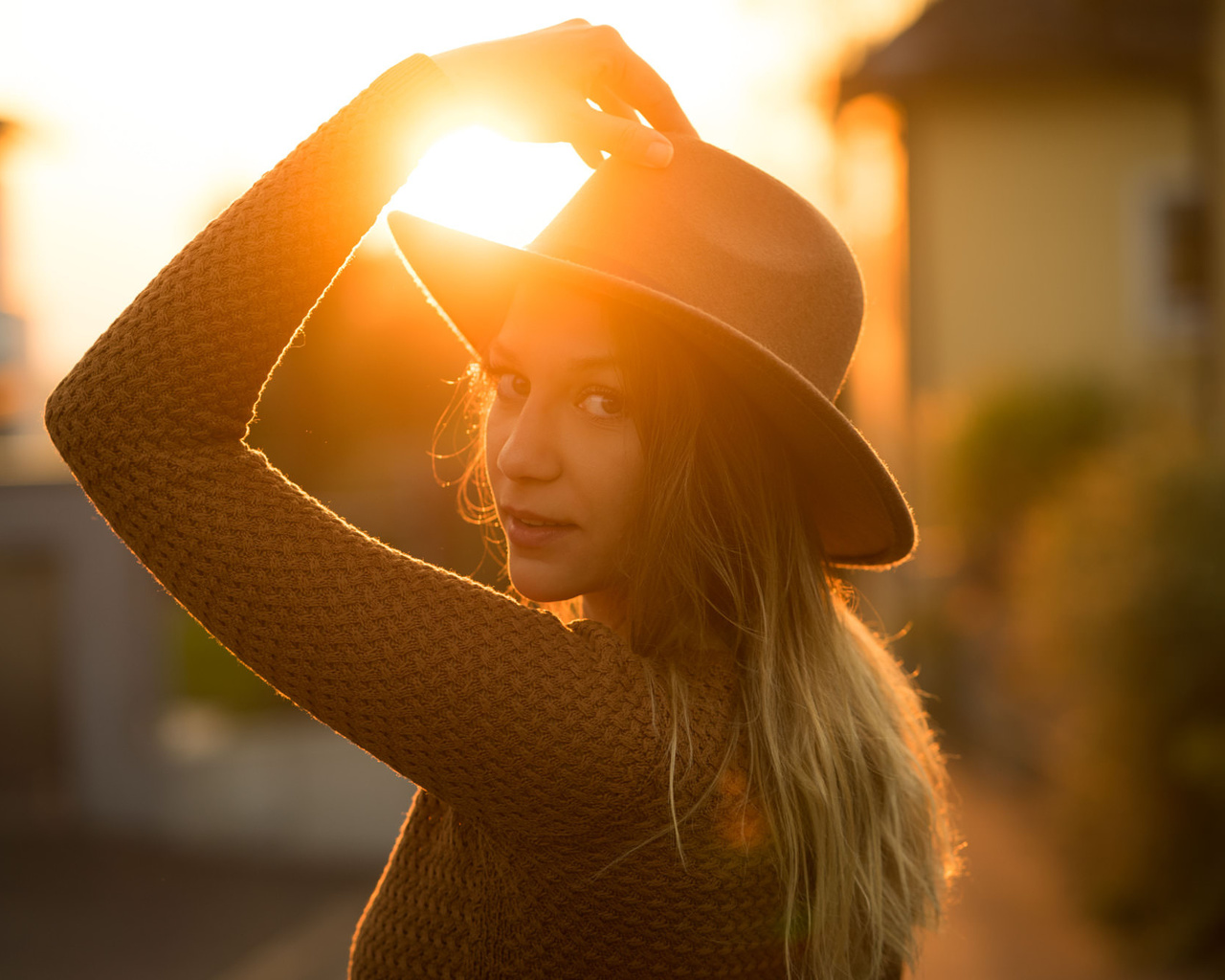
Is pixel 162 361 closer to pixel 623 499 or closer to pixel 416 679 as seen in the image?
pixel 416 679

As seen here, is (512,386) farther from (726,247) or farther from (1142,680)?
(1142,680)

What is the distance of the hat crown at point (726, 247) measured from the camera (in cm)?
132

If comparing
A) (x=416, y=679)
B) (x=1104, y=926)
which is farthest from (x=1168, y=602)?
(x=416, y=679)

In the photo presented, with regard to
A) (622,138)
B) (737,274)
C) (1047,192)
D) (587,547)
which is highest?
(1047,192)

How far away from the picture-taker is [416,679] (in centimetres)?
110

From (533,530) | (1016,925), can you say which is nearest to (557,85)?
(533,530)

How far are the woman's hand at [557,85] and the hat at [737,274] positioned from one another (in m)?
0.07

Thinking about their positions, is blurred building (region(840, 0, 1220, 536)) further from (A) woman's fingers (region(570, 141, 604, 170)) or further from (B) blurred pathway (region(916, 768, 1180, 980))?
(A) woman's fingers (region(570, 141, 604, 170))

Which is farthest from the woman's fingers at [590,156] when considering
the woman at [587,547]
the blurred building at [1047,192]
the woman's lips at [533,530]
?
the blurred building at [1047,192]

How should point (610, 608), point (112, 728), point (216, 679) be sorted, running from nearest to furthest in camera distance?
point (610, 608)
point (112, 728)
point (216, 679)

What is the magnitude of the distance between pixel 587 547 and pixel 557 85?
56cm

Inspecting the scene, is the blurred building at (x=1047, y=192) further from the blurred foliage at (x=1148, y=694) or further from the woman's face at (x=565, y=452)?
the woman's face at (x=565, y=452)

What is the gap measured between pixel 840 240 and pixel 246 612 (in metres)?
0.90

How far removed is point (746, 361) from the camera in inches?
49.2
